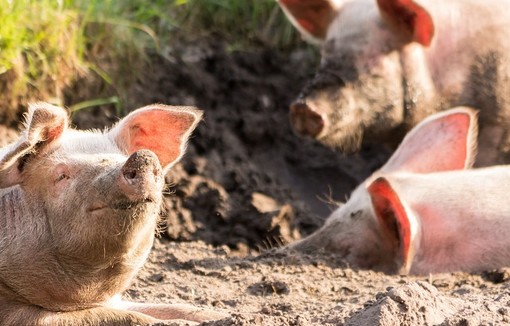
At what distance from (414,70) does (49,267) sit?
12.3 ft

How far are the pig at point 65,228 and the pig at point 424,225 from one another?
1.79 m

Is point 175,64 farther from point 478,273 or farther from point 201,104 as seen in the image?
point 478,273

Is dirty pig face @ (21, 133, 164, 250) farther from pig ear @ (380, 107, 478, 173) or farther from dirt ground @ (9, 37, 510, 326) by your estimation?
pig ear @ (380, 107, 478, 173)

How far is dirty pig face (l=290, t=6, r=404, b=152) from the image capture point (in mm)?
7289

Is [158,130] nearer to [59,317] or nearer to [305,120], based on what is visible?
[59,317]

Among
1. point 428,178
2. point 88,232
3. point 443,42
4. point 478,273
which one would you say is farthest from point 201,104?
point 88,232

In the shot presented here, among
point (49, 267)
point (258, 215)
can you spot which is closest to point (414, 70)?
point (258, 215)

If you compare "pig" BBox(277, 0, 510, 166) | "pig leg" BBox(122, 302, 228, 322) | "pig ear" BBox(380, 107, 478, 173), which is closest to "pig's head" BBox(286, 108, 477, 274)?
"pig ear" BBox(380, 107, 478, 173)

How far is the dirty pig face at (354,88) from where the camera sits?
23.9 feet

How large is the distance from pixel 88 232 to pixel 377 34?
3732mm

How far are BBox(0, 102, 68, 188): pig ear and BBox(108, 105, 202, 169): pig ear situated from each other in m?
0.27

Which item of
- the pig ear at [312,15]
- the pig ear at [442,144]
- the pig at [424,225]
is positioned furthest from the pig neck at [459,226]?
the pig ear at [312,15]

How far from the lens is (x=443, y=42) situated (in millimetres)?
7527

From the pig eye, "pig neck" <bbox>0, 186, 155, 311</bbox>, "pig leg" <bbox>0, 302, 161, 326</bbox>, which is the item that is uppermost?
the pig eye
